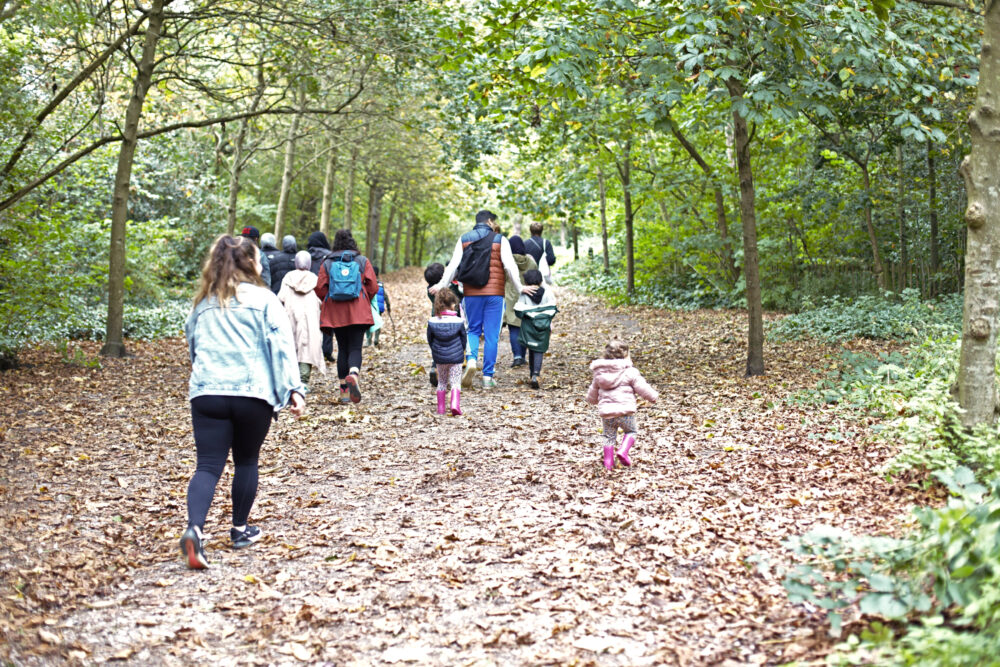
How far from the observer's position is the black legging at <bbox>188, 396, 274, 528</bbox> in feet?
15.2

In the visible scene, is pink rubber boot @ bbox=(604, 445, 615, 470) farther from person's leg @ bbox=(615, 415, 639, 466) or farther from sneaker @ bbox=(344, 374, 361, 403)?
sneaker @ bbox=(344, 374, 361, 403)

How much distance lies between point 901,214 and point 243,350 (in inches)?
565

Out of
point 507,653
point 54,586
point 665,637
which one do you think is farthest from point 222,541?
point 665,637

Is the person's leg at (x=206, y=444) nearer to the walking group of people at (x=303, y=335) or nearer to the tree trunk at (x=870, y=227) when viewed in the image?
the walking group of people at (x=303, y=335)

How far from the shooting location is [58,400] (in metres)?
10.0

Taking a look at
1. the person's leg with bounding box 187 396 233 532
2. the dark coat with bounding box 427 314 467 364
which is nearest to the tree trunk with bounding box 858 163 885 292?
the dark coat with bounding box 427 314 467 364

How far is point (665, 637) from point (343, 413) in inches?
247

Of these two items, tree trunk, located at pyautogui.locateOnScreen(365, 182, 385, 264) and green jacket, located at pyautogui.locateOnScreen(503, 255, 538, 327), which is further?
tree trunk, located at pyautogui.locateOnScreen(365, 182, 385, 264)

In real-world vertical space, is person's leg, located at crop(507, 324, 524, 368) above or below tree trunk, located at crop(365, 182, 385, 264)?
below

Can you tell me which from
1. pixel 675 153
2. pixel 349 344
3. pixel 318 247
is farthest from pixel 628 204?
pixel 349 344

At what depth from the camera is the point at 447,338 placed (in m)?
8.71

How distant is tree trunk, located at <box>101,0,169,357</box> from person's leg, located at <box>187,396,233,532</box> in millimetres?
9432

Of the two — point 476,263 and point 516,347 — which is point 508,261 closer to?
point 476,263

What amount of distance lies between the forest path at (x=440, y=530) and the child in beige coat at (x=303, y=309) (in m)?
0.73
